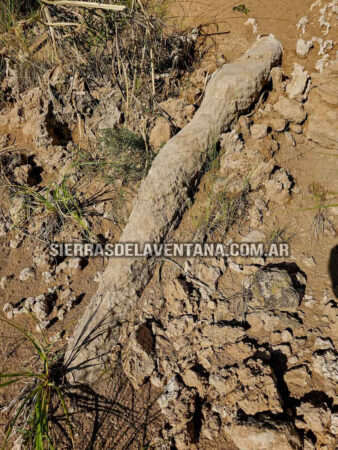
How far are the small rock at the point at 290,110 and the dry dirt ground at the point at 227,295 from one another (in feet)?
0.04

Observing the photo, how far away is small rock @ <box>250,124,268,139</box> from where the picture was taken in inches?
101

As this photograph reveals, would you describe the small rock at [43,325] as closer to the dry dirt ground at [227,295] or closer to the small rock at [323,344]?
the dry dirt ground at [227,295]

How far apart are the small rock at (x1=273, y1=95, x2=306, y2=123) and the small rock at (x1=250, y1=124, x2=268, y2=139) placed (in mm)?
256

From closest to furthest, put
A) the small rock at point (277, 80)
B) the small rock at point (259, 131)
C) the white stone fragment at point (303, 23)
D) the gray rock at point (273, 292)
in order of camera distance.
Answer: the gray rock at point (273, 292)
the small rock at point (259, 131)
the small rock at point (277, 80)
the white stone fragment at point (303, 23)

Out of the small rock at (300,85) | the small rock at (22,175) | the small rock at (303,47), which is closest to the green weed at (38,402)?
the small rock at (22,175)

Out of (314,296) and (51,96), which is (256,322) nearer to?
(314,296)

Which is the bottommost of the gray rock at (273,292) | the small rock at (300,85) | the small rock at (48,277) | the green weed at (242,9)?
the gray rock at (273,292)

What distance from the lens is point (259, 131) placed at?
8.50ft

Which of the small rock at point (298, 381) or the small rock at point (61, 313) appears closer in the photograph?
the small rock at point (298, 381)

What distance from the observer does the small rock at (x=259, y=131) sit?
101 inches

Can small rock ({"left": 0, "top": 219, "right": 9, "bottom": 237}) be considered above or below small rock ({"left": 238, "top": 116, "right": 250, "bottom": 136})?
below

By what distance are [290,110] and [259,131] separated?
0.34m

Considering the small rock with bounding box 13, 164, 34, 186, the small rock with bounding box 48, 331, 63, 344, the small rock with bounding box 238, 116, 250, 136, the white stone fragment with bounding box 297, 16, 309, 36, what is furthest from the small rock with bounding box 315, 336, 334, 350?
the white stone fragment with bounding box 297, 16, 309, 36

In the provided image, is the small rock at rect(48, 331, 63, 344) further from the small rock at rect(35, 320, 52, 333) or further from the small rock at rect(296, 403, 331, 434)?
the small rock at rect(296, 403, 331, 434)
